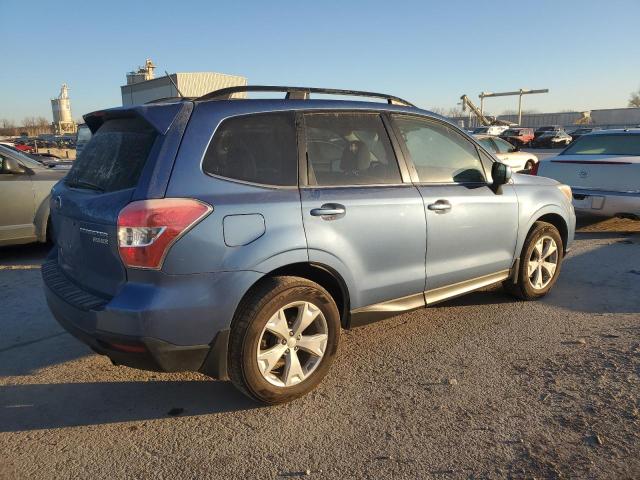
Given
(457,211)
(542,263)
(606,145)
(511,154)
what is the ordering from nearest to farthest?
(457,211), (542,263), (606,145), (511,154)

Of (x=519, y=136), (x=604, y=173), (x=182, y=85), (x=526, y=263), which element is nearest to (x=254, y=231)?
(x=526, y=263)

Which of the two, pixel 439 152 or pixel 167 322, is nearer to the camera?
pixel 167 322

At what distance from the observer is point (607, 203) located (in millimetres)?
7500

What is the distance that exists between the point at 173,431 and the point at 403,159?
2.32 m

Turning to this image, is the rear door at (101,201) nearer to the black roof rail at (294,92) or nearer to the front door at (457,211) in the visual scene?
the black roof rail at (294,92)

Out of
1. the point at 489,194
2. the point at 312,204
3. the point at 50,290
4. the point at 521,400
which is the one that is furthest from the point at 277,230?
the point at 489,194

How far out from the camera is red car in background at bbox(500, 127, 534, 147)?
40562mm

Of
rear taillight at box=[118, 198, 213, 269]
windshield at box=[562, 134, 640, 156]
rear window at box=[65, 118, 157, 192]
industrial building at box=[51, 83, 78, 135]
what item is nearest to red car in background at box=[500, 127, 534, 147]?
windshield at box=[562, 134, 640, 156]

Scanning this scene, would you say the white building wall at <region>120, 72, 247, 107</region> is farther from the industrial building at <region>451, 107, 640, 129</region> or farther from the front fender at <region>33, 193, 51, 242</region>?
the industrial building at <region>451, 107, 640, 129</region>

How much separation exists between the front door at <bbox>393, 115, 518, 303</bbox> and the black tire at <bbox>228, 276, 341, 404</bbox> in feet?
3.65

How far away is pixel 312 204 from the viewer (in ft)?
10.1

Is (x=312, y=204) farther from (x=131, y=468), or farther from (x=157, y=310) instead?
(x=131, y=468)

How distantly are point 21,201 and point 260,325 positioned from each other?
16.9 ft

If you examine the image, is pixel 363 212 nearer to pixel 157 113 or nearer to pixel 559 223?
pixel 157 113
